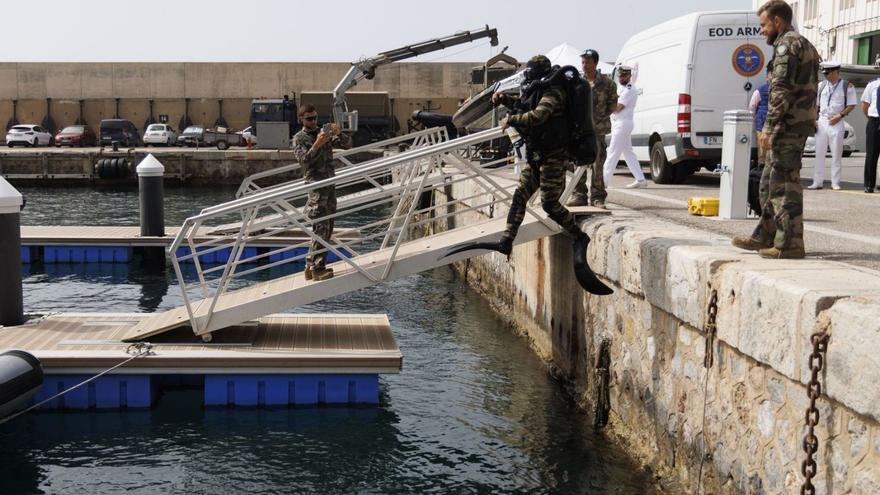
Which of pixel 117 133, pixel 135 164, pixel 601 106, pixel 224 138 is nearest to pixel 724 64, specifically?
pixel 601 106

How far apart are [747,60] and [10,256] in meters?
10.4

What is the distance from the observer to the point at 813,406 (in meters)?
4.46

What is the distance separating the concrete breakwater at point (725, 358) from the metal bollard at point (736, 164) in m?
1.01

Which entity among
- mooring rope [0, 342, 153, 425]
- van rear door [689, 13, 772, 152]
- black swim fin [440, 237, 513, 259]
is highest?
van rear door [689, 13, 772, 152]

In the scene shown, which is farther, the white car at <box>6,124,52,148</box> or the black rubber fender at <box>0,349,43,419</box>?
the white car at <box>6,124,52,148</box>

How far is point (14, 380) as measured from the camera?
7566 millimetres

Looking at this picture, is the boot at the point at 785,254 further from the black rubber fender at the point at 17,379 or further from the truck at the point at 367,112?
the truck at the point at 367,112

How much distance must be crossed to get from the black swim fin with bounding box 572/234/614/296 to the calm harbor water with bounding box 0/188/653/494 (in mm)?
1312

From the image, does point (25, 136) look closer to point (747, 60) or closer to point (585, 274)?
point (747, 60)

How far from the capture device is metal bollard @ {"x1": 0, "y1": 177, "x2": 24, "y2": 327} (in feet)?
30.0

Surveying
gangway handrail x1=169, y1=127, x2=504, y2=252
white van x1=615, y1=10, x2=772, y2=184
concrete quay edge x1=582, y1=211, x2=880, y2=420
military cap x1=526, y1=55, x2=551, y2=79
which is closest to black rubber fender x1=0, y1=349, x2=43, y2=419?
gangway handrail x1=169, y1=127, x2=504, y2=252

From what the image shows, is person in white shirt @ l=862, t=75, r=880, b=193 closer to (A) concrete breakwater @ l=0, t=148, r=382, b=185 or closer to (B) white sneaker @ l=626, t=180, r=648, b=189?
(B) white sneaker @ l=626, t=180, r=648, b=189

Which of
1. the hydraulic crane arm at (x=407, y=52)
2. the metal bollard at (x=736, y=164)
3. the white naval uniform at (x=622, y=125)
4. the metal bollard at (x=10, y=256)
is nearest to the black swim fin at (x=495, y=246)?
the metal bollard at (x=736, y=164)

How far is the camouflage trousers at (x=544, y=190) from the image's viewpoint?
7.96 metres
